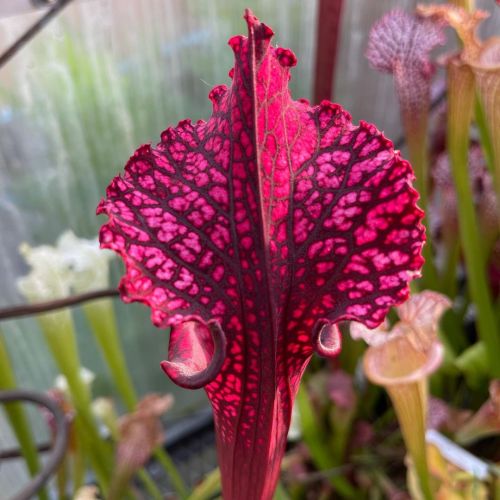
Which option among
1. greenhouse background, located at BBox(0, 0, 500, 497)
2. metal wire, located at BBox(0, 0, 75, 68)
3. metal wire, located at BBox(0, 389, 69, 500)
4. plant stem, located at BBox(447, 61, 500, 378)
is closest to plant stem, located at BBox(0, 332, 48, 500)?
metal wire, located at BBox(0, 389, 69, 500)

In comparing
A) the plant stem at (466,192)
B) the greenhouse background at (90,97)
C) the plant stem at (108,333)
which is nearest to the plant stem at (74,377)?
the plant stem at (108,333)

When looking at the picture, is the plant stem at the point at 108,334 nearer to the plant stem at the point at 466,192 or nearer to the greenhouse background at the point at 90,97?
the greenhouse background at the point at 90,97

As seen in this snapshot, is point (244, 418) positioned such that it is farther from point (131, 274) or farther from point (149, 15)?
point (149, 15)

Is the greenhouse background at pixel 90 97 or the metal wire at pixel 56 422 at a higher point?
the greenhouse background at pixel 90 97

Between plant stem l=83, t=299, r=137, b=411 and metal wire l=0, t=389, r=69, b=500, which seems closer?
metal wire l=0, t=389, r=69, b=500

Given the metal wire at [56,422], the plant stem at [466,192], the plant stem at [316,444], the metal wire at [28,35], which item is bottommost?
the plant stem at [316,444]

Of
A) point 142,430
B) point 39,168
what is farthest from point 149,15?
point 142,430

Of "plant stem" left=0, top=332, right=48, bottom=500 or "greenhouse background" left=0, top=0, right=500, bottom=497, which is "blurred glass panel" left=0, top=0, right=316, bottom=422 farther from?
"plant stem" left=0, top=332, right=48, bottom=500
